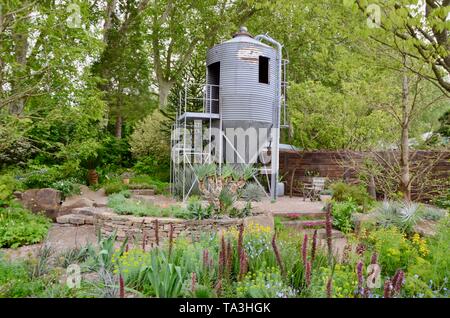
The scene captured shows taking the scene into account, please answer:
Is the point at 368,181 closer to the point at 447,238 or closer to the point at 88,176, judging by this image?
the point at 447,238

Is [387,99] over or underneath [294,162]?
over

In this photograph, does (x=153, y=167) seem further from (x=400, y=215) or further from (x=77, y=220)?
(x=400, y=215)

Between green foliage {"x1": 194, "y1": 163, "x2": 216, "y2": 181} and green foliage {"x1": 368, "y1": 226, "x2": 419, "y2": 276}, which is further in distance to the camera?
green foliage {"x1": 194, "y1": 163, "x2": 216, "y2": 181}

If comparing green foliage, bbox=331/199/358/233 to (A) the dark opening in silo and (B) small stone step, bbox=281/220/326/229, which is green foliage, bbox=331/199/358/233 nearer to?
(B) small stone step, bbox=281/220/326/229

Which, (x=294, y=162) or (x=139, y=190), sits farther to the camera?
(x=294, y=162)

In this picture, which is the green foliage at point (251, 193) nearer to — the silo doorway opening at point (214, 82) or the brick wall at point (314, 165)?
the silo doorway opening at point (214, 82)

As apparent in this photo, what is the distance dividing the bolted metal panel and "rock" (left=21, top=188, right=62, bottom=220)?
6158mm

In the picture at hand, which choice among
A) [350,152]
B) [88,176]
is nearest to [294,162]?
[350,152]

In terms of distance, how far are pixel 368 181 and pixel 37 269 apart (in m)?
10.9

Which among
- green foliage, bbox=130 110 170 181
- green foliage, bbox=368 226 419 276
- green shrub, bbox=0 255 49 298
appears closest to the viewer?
green shrub, bbox=0 255 49 298

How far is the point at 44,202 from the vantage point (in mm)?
9406

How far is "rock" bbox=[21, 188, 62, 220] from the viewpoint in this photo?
9305 millimetres

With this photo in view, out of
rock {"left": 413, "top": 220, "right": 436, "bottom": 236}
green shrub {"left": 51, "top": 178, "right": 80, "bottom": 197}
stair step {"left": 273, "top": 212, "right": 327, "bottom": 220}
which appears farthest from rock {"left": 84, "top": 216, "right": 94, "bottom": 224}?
rock {"left": 413, "top": 220, "right": 436, "bottom": 236}

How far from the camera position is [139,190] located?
46.8 feet
